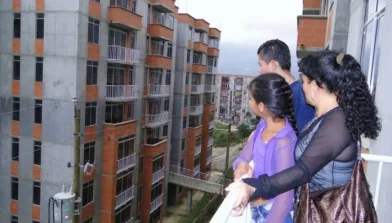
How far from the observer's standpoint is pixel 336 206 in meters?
1.54

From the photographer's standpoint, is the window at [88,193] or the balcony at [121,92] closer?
the window at [88,193]

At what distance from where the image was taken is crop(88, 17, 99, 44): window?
39.5 feet

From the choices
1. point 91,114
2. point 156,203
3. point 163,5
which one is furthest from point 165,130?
point 91,114

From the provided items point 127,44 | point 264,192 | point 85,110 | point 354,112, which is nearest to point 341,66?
point 354,112

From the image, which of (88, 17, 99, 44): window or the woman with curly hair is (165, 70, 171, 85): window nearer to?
(88, 17, 99, 44): window

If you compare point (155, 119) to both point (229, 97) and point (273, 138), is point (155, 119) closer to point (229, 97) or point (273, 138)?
point (273, 138)

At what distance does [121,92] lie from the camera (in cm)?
1436

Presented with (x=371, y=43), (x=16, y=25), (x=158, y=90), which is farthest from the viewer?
(x=158, y=90)

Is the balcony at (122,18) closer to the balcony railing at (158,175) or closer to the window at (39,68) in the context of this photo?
the window at (39,68)

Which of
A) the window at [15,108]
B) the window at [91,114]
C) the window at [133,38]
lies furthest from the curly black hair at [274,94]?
the window at [133,38]

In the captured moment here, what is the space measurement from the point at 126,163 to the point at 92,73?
455 cm

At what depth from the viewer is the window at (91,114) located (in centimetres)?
1251

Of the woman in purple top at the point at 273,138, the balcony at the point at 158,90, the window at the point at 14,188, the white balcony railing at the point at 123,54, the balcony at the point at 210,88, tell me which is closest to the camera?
the woman in purple top at the point at 273,138

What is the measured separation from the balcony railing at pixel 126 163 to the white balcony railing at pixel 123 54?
4.23 metres
